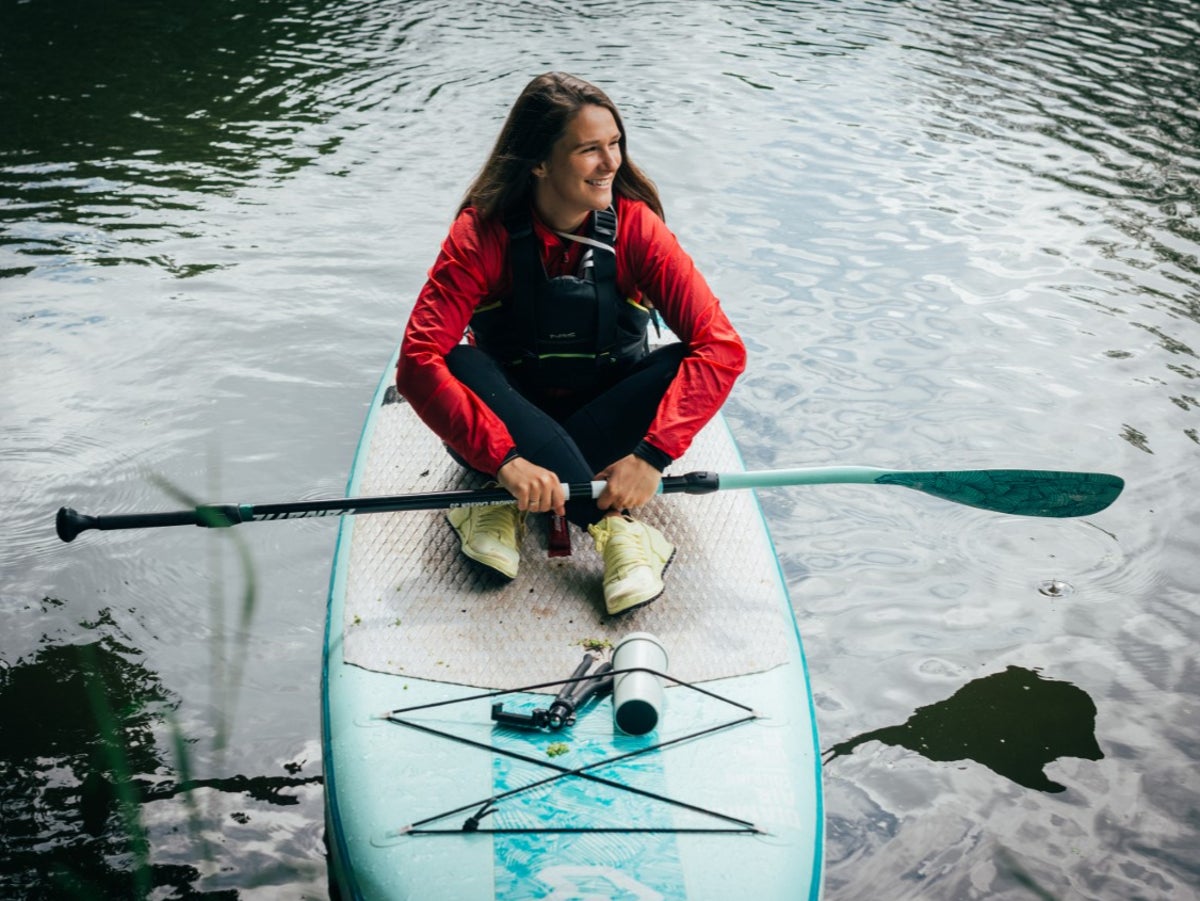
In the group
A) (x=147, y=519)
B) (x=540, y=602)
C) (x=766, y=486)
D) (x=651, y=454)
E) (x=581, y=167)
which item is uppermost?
(x=581, y=167)

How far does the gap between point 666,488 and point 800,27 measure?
8.55m

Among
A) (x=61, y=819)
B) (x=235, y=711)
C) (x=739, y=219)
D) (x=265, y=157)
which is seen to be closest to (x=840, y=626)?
(x=235, y=711)

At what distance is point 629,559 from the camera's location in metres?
2.66

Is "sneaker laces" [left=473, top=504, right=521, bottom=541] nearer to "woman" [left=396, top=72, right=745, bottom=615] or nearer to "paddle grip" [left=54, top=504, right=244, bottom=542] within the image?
"woman" [left=396, top=72, right=745, bottom=615]

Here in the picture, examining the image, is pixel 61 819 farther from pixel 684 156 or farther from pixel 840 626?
pixel 684 156

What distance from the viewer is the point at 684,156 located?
7.00 m

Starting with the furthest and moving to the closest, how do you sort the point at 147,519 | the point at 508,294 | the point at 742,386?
the point at 742,386
the point at 508,294
the point at 147,519

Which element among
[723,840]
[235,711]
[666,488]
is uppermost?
[666,488]

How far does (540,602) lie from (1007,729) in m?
1.39

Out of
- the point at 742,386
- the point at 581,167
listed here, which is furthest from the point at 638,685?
the point at 742,386

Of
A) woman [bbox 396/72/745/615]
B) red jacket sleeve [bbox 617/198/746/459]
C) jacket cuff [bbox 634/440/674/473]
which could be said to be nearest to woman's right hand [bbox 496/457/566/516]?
woman [bbox 396/72/745/615]

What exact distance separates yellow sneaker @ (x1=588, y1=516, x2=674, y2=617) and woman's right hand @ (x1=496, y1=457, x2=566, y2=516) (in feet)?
0.67

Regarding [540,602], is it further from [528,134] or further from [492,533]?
[528,134]

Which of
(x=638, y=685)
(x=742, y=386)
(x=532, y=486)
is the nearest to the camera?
(x=638, y=685)
